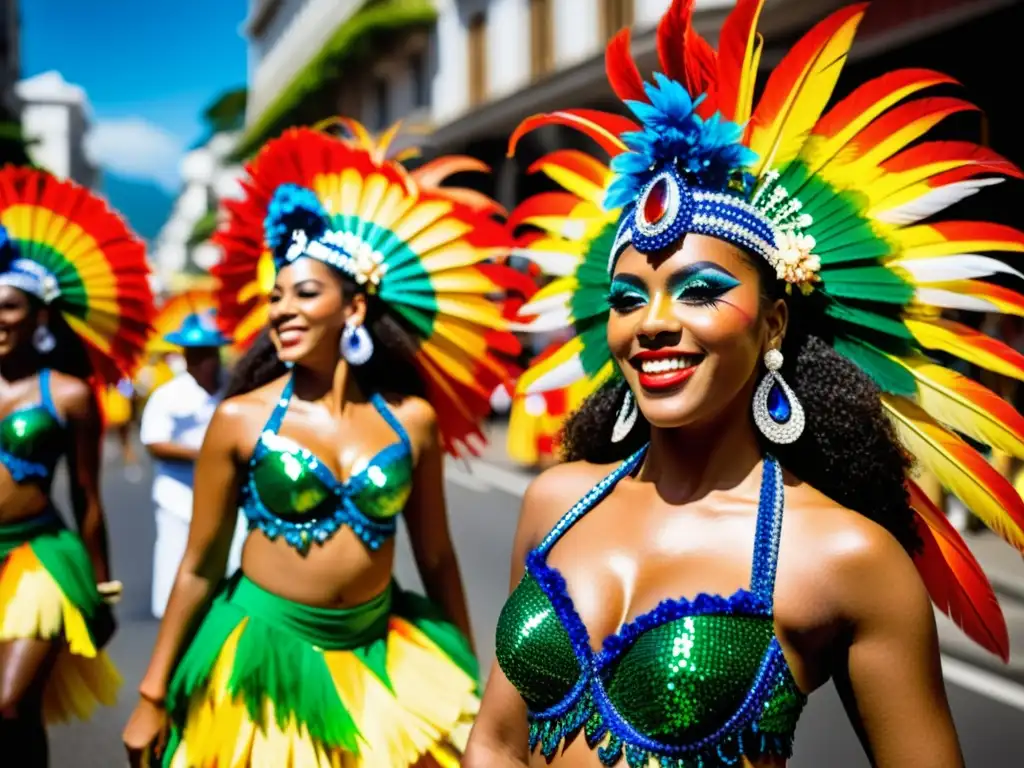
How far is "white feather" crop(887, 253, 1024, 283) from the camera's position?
2289mm

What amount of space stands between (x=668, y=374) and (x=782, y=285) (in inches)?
12.6

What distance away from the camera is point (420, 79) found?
29.8 m

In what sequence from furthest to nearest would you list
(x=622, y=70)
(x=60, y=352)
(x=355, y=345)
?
A: (x=60, y=352)
(x=355, y=345)
(x=622, y=70)

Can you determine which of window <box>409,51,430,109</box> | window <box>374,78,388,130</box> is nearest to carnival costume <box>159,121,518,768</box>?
window <box>409,51,430,109</box>

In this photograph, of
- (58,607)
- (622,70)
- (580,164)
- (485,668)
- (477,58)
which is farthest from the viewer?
(477,58)

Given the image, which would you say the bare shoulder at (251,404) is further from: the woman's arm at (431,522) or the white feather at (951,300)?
the white feather at (951,300)

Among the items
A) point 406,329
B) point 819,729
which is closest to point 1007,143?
point 819,729

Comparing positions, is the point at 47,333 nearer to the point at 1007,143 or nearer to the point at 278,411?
the point at 278,411

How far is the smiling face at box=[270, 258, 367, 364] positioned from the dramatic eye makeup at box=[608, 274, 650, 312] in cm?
163

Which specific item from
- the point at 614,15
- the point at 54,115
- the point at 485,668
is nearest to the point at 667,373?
the point at 485,668

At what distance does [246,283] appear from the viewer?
4.43 m

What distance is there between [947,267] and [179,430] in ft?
16.9

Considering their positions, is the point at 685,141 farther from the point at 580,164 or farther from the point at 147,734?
the point at 147,734

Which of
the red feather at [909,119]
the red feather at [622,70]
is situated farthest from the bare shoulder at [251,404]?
the red feather at [909,119]
